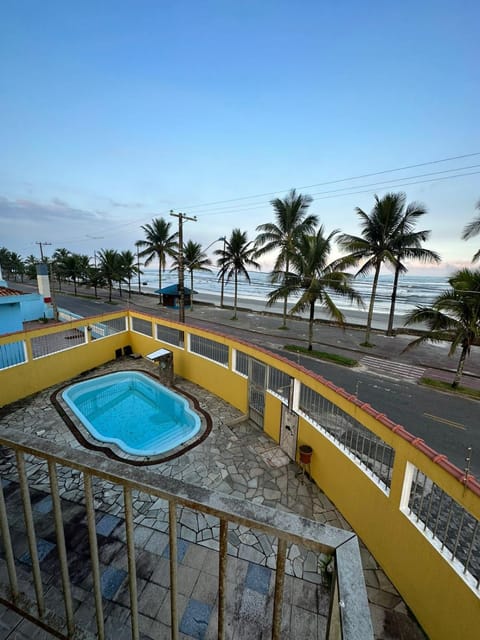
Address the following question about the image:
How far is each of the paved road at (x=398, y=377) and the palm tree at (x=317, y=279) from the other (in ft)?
10.4

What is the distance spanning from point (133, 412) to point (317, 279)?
10.6 metres

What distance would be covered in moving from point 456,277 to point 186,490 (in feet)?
47.0

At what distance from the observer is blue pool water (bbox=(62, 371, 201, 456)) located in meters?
7.79

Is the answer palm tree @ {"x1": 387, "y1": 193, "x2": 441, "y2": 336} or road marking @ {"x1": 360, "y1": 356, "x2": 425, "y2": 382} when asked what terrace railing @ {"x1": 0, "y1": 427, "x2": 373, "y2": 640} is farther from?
palm tree @ {"x1": 387, "y1": 193, "x2": 441, "y2": 336}

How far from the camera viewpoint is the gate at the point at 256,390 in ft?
25.0

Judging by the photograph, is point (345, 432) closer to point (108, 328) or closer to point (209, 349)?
point (209, 349)

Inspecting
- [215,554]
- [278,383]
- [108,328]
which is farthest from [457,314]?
[108,328]

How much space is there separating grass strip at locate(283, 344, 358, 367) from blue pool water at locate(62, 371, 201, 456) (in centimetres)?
907

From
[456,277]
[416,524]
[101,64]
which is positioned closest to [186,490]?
[416,524]

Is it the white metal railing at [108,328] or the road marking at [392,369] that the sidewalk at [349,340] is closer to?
the road marking at [392,369]

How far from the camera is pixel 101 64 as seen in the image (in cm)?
1183

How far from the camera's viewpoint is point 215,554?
4.12 m

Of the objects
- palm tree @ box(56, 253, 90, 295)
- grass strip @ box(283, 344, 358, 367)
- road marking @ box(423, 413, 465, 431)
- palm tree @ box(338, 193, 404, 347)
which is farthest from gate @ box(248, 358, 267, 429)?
palm tree @ box(56, 253, 90, 295)

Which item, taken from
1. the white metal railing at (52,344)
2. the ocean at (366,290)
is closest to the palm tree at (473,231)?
the ocean at (366,290)
